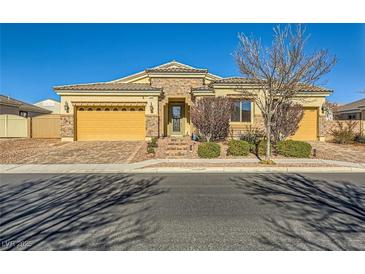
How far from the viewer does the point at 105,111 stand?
19328 millimetres

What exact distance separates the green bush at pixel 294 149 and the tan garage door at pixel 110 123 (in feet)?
34.8

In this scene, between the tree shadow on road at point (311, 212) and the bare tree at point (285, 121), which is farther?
the bare tree at point (285, 121)

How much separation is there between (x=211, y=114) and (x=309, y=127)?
31.7 feet

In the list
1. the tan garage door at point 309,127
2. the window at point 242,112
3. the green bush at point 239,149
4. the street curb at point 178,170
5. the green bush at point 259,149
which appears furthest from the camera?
the tan garage door at point 309,127

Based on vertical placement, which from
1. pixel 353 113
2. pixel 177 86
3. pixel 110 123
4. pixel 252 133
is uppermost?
pixel 177 86

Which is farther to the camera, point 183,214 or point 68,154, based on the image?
point 68,154

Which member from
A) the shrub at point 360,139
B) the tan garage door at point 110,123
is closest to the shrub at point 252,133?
the shrub at point 360,139

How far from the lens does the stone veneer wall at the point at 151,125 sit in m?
19.0

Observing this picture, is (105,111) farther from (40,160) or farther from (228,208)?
(228,208)

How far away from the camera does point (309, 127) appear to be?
19.6 metres

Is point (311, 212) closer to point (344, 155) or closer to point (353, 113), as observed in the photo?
point (344, 155)

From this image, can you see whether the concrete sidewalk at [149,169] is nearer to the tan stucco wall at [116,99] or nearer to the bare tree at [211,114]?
the bare tree at [211,114]

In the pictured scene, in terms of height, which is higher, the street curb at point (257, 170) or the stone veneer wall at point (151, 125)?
the stone veneer wall at point (151, 125)

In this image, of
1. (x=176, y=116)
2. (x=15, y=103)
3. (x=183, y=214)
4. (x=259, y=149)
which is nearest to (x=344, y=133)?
(x=259, y=149)
